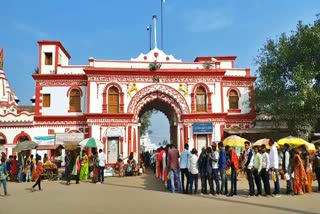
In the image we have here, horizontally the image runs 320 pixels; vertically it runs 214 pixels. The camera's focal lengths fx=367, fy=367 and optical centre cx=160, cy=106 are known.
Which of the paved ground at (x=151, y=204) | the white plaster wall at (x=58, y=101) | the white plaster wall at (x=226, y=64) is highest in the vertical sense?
the white plaster wall at (x=226, y=64)

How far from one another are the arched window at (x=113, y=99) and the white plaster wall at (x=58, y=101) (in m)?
2.00

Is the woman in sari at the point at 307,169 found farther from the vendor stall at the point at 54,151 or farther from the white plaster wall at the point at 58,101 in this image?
the white plaster wall at the point at 58,101

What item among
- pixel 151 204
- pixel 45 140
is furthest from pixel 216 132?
pixel 151 204

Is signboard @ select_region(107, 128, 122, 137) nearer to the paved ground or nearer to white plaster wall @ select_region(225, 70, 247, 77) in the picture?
white plaster wall @ select_region(225, 70, 247, 77)

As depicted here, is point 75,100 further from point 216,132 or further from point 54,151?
point 216,132

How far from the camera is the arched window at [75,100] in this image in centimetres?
2623

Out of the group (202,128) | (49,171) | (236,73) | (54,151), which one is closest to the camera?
(49,171)

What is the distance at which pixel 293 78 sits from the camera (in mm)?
23547

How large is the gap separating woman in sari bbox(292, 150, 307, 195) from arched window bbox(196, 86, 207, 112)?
13701mm

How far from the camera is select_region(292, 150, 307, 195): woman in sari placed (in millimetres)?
12164

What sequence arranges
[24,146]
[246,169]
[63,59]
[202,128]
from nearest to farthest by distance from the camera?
1. [246,169]
2. [24,146]
3. [202,128]
4. [63,59]

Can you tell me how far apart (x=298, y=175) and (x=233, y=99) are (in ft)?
51.9

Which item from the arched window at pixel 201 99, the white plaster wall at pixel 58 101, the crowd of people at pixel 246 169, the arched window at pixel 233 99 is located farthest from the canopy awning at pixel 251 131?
the crowd of people at pixel 246 169

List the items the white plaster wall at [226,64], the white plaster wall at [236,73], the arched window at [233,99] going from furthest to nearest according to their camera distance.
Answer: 1. the white plaster wall at [226,64]
2. the white plaster wall at [236,73]
3. the arched window at [233,99]
